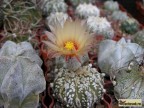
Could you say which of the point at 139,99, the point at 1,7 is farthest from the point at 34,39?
the point at 139,99

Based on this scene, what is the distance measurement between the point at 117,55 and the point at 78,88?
43 cm

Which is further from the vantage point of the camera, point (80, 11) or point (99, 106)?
point (80, 11)

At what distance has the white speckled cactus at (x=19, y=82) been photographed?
5.28 feet

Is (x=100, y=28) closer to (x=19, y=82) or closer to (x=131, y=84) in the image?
(x=131, y=84)

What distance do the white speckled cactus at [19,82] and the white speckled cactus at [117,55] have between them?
1.65ft

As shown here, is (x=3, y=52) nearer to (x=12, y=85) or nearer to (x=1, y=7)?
(x=12, y=85)

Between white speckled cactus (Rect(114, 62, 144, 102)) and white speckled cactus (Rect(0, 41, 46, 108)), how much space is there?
434 mm

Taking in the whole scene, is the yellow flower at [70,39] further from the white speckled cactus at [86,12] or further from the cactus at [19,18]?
the white speckled cactus at [86,12]

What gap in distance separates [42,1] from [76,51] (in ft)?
3.72

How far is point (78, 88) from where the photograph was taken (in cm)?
168

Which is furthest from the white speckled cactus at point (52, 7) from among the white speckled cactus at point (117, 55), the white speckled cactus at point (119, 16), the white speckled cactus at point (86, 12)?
the white speckled cactus at point (117, 55)

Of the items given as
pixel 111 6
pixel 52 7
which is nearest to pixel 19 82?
pixel 52 7

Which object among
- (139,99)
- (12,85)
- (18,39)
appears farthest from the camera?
(18,39)

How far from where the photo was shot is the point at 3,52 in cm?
191
